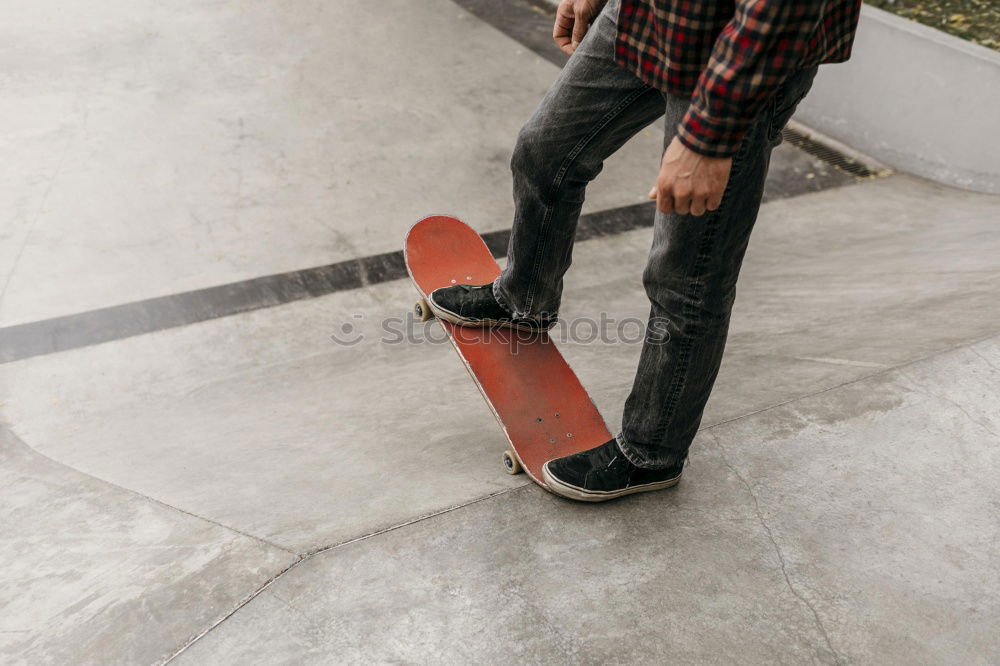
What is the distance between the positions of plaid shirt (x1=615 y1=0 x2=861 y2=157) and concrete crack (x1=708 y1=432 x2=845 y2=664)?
2.88 feet

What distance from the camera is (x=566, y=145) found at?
1956 millimetres

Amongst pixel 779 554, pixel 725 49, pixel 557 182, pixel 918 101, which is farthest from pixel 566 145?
pixel 918 101

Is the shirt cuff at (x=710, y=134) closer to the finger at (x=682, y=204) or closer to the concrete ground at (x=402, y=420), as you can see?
the finger at (x=682, y=204)

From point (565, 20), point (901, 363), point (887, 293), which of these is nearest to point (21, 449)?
point (565, 20)

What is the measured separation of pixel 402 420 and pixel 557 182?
1032mm

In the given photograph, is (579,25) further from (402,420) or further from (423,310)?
(402,420)

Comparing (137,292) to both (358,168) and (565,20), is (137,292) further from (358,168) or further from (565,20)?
(565,20)

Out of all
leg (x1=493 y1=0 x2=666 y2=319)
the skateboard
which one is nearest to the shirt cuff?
leg (x1=493 y1=0 x2=666 y2=319)

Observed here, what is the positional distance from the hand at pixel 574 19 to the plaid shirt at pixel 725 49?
17.0 inches

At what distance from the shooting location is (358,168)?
4.66 meters

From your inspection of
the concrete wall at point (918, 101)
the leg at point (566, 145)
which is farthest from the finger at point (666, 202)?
the concrete wall at point (918, 101)

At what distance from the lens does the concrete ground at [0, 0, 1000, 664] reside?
166 cm

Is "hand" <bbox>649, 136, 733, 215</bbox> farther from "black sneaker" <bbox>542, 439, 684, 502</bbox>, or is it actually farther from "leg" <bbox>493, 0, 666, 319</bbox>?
"black sneaker" <bbox>542, 439, 684, 502</bbox>

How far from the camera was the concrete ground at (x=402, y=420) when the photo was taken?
1656mm
